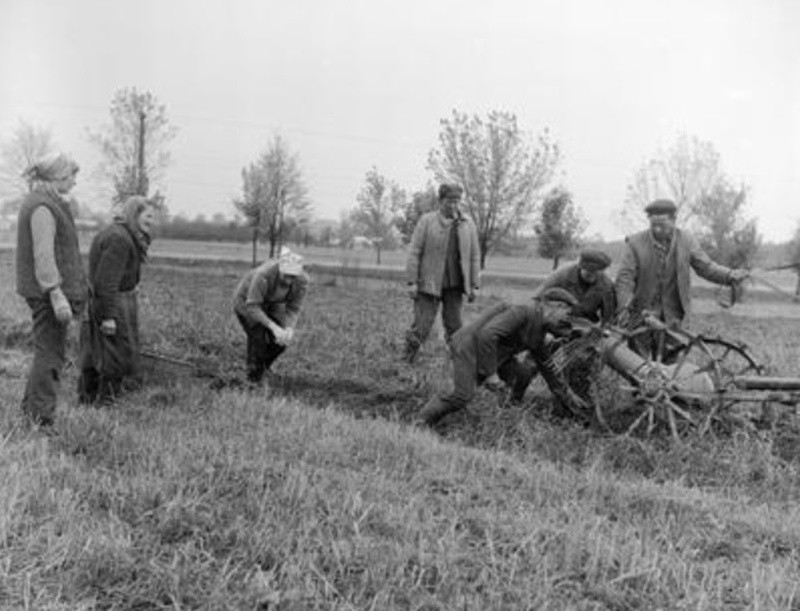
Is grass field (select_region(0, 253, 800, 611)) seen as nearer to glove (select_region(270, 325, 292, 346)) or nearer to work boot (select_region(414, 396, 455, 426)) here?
work boot (select_region(414, 396, 455, 426))

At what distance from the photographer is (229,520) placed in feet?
11.9

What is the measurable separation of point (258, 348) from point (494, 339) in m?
2.21

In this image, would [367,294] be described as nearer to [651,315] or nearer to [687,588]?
[651,315]

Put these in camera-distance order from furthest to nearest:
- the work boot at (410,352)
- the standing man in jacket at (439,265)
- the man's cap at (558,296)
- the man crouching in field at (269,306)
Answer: the work boot at (410,352)
the standing man in jacket at (439,265)
the man crouching in field at (269,306)
the man's cap at (558,296)

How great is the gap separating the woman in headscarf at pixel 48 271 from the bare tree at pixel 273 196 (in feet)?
91.6

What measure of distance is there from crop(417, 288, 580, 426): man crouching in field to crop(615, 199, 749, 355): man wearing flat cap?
0.59 metres

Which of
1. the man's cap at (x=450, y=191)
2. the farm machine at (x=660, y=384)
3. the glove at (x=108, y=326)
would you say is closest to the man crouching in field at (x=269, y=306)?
the glove at (x=108, y=326)

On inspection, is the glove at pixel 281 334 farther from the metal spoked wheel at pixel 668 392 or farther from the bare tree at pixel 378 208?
the bare tree at pixel 378 208

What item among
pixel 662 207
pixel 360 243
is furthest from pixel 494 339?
pixel 360 243

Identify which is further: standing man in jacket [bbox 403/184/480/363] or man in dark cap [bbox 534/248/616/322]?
standing man in jacket [bbox 403/184/480/363]

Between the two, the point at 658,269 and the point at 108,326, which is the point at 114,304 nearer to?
the point at 108,326

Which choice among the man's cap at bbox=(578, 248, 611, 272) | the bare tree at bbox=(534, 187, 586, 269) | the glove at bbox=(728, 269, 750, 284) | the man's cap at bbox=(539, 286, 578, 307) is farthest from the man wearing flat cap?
the bare tree at bbox=(534, 187, 586, 269)

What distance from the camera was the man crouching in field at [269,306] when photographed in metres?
6.82

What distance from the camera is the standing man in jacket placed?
8.18 metres
